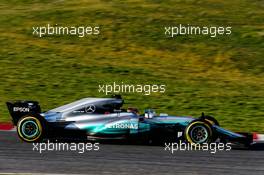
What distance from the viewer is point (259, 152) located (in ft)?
42.5

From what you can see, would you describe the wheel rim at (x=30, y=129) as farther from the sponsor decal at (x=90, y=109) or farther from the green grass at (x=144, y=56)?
the green grass at (x=144, y=56)

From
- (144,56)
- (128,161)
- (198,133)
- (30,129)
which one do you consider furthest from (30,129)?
(144,56)

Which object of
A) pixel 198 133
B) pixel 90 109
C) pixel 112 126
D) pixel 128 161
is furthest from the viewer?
pixel 90 109

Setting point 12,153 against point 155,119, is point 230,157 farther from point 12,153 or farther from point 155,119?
point 12,153

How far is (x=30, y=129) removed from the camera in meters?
13.2

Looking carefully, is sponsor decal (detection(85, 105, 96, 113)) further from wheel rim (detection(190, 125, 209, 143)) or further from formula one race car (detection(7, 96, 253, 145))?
wheel rim (detection(190, 125, 209, 143))

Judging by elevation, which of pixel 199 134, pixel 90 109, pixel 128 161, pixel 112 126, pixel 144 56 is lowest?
pixel 128 161

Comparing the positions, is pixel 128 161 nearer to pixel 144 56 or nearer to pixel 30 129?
pixel 30 129

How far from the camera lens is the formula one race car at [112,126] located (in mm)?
12945

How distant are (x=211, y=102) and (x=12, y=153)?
9446 millimetres

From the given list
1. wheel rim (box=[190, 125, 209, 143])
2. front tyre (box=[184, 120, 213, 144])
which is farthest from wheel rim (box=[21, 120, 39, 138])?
wheel rim (box=[190, 125, 209, 143])

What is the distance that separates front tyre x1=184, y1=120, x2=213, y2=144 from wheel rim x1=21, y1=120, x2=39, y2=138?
9.77 ft

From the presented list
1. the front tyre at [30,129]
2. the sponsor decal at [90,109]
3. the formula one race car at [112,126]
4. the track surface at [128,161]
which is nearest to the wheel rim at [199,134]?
the formula one race car at [112,126]

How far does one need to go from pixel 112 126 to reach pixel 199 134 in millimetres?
1733
